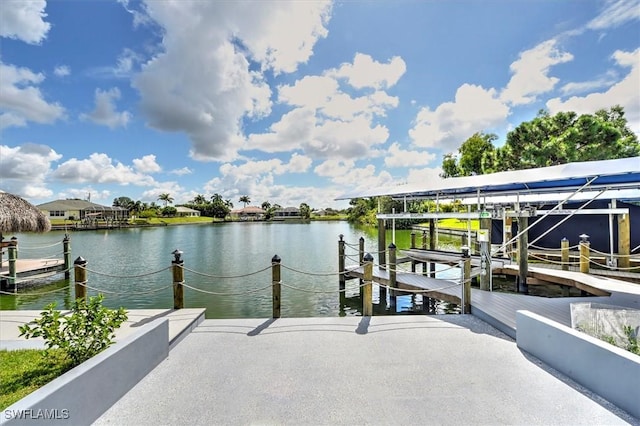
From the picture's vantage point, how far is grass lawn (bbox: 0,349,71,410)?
101 inches

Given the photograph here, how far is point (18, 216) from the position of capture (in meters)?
11.0

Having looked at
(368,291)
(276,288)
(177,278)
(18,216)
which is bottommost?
(368,291)

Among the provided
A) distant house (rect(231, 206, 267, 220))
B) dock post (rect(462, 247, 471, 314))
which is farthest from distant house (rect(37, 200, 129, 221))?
dock post (rect(462, 247, 471, 314))

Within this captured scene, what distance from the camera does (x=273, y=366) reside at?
3.14 m

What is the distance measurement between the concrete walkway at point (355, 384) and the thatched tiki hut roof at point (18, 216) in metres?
11.8

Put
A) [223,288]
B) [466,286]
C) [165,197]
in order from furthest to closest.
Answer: [165,197] < [223,288] < [466,286]

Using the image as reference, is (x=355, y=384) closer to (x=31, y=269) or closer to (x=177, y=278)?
(x=177, y=278)

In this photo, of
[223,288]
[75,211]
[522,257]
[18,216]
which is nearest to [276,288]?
[223,288]

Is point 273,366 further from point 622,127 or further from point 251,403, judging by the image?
point 622,127

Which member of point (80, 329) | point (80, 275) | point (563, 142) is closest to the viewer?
point (80, 329)

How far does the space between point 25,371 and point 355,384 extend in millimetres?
3296

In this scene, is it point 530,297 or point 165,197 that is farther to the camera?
→ point 165,197

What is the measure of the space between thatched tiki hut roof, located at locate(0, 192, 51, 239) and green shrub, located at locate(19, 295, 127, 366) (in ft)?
38.2

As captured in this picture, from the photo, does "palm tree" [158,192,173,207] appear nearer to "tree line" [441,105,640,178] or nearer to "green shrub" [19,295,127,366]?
"tree line" [441,105,640,178]
